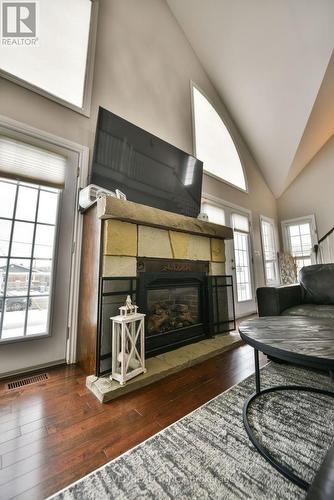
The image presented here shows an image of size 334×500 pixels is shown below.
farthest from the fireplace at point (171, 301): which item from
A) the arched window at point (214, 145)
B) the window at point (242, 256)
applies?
the arched window at point (214, 145)

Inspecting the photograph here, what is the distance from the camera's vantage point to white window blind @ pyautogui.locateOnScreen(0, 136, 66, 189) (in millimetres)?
1754

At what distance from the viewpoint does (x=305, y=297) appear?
241 cm

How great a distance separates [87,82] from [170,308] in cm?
272

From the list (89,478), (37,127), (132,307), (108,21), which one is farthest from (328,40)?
(89,478)

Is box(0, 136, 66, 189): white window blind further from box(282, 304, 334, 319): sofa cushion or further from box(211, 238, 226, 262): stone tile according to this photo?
box(282, 304, 334, 319): sofa cushion

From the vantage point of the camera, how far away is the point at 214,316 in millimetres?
2590

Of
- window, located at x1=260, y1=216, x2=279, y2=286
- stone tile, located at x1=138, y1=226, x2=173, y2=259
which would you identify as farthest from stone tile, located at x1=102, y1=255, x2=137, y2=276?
window, located at x1=260, y1=216, x2=279, y2=286

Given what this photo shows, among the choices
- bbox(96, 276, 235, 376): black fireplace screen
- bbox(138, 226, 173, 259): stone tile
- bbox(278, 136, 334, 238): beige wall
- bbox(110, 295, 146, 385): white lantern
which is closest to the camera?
bbox(110, 295, 146, 385): white lantern

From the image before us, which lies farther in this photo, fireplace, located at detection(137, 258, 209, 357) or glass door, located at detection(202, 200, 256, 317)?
glass door, located at detection(202, 200, 256, 317)

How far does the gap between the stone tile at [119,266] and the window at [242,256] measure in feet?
8.46

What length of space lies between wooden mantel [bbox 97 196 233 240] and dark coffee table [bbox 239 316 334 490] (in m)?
1.18

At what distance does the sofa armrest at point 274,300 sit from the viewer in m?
2.04

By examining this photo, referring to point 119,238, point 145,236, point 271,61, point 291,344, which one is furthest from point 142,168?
point 271,61

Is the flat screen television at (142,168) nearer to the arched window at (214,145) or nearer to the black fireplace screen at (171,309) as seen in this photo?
the arched window at (214,145)
